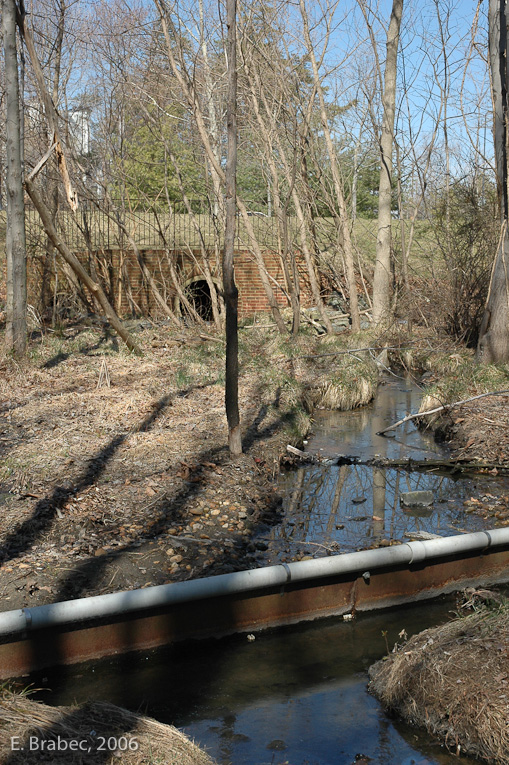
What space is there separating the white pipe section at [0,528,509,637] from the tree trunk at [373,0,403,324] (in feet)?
35.9

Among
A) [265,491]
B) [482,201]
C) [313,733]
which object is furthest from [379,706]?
[482,201]

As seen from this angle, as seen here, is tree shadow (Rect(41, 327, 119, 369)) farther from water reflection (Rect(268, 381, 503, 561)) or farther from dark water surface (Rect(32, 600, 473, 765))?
dark water surface (Rect(32, 600, 473, 765))

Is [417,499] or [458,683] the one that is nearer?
[458,683]

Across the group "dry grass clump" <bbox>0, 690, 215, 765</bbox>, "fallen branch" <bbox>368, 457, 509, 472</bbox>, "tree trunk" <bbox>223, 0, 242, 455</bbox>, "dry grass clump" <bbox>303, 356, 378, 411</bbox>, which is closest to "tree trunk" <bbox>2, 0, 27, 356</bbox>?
"dry grass clump" <bbox>303, 356, 378, 411</bbox>

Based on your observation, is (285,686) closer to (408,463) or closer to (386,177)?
(408,463)

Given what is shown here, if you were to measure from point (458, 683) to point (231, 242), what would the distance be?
438cm

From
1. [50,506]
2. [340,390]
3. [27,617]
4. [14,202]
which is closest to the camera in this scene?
[27,617]

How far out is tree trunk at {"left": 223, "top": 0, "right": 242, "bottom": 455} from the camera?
6379 mm

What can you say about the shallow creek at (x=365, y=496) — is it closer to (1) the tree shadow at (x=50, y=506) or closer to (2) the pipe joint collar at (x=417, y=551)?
(2) the pipe joint collar at (x=417, y=551)

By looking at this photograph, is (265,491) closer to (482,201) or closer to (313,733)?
(313,733)

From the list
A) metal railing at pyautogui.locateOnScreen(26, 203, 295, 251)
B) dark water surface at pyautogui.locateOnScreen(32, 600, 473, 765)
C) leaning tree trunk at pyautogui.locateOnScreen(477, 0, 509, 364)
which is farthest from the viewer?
metal railing at pyautogui.locateOnScreen(26, 203, 295, 251)

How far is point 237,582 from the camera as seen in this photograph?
4.54m

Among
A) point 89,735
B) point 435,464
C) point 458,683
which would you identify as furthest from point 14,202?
point 458,683

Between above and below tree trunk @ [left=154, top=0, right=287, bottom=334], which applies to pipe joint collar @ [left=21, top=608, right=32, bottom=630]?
below
